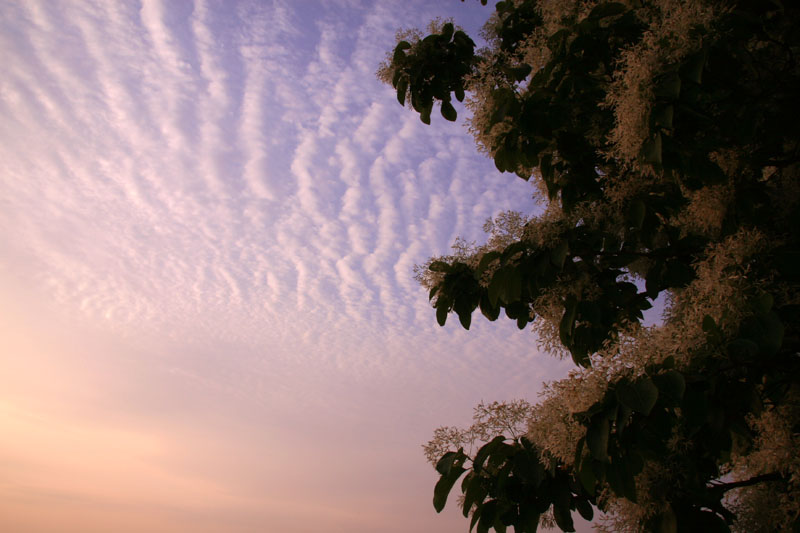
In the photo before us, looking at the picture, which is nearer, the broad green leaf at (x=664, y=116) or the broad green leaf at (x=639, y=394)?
the broad green leaf at (x=639, y=394)

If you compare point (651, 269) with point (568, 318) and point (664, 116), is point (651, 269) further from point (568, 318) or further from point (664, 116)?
point (664, 116)

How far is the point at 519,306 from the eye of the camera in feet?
9.91

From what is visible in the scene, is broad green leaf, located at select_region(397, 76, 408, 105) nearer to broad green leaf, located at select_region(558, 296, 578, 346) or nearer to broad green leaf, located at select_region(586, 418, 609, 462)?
broad green leaf, located at select_region(558, 296, 578, 346)

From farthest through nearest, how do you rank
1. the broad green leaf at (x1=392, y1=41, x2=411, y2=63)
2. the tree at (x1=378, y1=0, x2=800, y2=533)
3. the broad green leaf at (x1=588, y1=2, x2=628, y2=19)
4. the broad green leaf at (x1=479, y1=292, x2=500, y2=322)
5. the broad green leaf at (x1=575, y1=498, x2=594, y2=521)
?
1. the broad green leaf at (x1=392, y1=41, x2=411, y2=63)
2. the broad green leaf at (x1=479, y1=292, x2=500, y2=322)
3. the broad green leaf at (x1=588, y1=2, x2=628, y2=19)
4. the broad green leaf at (x1=575, y1=498, x2=594, y2=521)
5. the tree at (x1=378, y1=0, x2=800, y2=533)

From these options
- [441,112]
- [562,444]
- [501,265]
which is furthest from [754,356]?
[441,112]

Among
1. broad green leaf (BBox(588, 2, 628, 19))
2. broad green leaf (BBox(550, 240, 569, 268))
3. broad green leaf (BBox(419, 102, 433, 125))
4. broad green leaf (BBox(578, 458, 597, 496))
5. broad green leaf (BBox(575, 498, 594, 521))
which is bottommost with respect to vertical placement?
broad green leaf (BBox(578, 458, 597, 496))

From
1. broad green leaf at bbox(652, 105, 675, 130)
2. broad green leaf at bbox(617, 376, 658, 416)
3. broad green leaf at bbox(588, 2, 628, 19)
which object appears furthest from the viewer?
broad green leaf at bbox(588, 2, 628, 19)

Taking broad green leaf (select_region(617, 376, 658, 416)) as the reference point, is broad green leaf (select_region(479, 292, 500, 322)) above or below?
above

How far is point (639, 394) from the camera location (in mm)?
1754

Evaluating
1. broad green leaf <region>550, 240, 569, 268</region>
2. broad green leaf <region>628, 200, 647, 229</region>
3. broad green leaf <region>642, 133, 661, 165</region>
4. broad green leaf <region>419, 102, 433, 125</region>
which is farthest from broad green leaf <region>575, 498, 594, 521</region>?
broad green leaf <region>419, 102, 433, 125</region>

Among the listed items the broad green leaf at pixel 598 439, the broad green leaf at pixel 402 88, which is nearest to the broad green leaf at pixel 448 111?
the broad green leaf at pixel 402 88

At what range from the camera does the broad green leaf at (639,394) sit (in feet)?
5.58

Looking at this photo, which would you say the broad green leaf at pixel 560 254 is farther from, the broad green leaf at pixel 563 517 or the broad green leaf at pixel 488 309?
the broad green leaf at pixel 563 517

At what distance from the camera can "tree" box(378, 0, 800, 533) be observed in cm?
192
